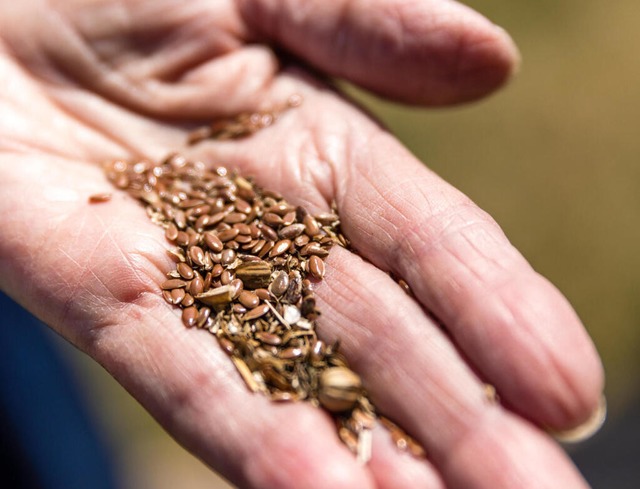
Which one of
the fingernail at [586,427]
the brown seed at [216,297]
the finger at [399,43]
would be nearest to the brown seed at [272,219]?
the brown seed at [216,297]

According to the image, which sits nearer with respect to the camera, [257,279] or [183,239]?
[257,279]

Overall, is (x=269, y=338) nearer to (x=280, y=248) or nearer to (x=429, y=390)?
(x=280, y=248)

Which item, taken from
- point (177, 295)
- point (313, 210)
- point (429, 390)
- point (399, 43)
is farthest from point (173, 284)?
point (399, 43)

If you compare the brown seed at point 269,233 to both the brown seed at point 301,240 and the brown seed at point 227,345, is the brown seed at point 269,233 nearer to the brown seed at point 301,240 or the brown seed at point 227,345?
the brown seed at point 301,240

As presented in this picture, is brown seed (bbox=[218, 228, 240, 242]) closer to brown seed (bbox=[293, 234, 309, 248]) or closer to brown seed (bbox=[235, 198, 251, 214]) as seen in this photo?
brown seed (bbox=[235, 198, 251, 214])

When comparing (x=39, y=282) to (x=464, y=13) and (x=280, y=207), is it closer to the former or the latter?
(x=280, y=207)

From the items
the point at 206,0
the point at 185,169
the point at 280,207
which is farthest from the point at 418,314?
the point at 206,0

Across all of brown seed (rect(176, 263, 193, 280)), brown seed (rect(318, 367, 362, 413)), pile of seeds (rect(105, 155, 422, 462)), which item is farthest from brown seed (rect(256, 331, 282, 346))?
brown seed (rect(176, 263, 193, 280))
